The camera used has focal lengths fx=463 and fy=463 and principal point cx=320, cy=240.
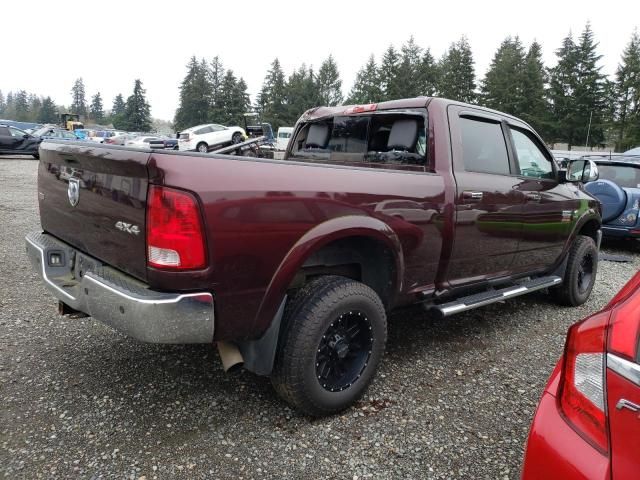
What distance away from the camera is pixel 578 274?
477 centimetres

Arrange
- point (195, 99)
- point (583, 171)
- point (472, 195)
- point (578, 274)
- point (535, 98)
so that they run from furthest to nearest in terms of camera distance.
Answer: point (195, 99) < point (535, 98) < point (578, 274) < point (583, 171) < point (472, 195)

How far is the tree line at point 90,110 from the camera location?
3167 inches

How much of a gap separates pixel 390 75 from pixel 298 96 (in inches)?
544

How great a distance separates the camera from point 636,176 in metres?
8.19

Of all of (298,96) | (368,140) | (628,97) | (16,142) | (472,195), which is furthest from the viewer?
(298,96)

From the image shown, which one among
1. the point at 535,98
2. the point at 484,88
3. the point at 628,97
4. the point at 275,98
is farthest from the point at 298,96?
the point at 628,97

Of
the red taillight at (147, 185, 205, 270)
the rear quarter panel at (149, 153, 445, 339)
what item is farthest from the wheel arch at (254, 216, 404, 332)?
the red taillight at (147, 185, 205, 270)

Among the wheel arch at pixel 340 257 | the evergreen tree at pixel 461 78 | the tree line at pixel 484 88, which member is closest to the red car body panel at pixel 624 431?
the wheel arch at pixel 340 257

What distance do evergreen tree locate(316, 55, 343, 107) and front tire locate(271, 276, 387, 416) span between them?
72.3 meters

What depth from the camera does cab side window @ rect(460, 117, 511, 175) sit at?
340 centimetres

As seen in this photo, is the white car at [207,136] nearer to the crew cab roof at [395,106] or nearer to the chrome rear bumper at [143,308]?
the crew cab roof at [395,106]

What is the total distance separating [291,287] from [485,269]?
173 cm

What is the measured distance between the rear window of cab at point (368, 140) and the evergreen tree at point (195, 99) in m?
76.7

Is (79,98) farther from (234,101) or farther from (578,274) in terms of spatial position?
(578,274)
